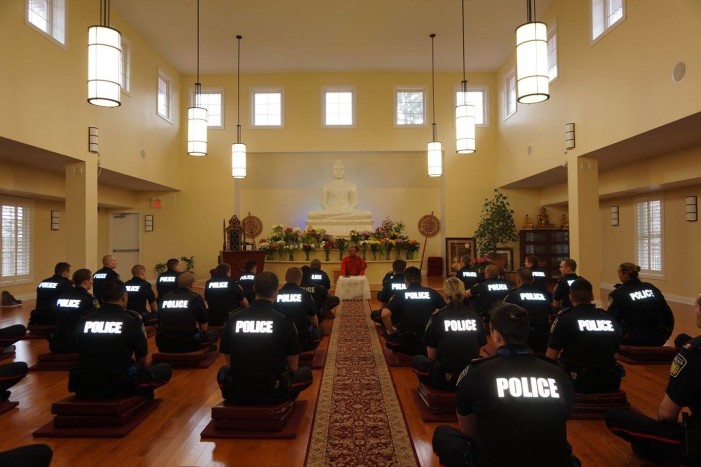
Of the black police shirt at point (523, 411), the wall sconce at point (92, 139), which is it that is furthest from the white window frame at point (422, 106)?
the black police shirt at point (523, 411)

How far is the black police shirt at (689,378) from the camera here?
2311mm

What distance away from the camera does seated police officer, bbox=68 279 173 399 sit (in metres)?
3.26

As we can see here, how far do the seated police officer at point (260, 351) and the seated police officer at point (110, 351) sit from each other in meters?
0.70

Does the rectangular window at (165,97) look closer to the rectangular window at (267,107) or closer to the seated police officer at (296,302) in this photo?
the rectangular window at (267,107)

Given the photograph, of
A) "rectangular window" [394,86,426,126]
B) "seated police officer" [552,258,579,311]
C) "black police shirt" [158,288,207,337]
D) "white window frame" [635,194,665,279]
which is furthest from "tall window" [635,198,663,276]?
"black police shirt" [158,288,207,337]

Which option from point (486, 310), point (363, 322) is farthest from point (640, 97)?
point (363, 322)

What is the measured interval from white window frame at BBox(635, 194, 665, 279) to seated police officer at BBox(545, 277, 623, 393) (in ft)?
25.1

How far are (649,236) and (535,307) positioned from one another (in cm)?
713

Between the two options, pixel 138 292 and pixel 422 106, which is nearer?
pixel 138 292

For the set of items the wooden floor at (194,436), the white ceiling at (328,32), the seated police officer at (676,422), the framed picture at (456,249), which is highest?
the white ceiling at (328,32)

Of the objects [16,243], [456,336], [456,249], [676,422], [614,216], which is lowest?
[676,422]

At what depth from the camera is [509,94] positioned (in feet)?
42.6

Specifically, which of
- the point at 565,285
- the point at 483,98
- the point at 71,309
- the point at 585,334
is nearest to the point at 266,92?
the point at 483,98

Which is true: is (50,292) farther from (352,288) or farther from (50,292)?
(352,288)
